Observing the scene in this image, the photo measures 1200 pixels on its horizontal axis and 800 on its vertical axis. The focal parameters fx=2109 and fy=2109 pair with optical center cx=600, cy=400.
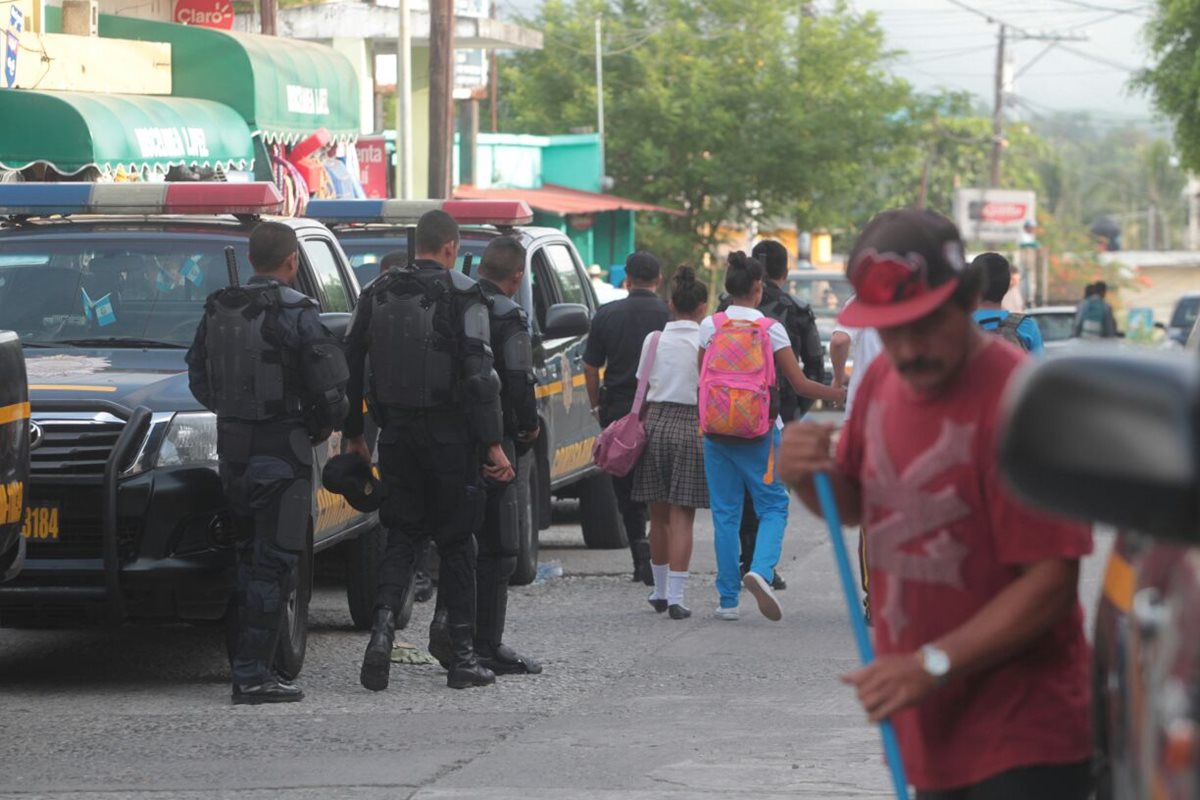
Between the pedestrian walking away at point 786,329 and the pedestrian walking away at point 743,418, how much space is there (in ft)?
2.62

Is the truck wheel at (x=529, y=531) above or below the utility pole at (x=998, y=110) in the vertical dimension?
below

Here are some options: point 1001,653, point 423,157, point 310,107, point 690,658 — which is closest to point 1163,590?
point 1001,653

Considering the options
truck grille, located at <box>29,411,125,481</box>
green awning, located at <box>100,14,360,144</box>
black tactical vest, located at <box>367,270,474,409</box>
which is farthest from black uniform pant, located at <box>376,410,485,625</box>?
green awning, located at <box>100,14,360,144</box>

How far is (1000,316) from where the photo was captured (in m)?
9.04

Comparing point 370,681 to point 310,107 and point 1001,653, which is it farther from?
point 310,107

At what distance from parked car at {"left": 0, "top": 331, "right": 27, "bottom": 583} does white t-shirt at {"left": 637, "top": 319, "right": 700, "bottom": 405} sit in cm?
429

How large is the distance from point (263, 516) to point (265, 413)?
0.40 m

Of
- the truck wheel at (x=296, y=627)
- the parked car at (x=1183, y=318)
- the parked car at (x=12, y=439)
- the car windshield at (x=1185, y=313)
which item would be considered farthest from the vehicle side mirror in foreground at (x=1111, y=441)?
the car windshield at (x=1185, y=313)

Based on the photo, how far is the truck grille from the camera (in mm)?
8203

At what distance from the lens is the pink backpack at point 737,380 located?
33.8ft

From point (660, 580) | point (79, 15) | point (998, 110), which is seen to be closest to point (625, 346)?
point (660, 580)

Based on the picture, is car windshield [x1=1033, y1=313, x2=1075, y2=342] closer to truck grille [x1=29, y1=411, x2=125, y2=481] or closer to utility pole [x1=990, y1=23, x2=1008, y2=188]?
truck grille [x1=29, y1=411, x2=125, y2=481]

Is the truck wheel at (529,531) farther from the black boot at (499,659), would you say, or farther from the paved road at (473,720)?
the black boot at (499,659)

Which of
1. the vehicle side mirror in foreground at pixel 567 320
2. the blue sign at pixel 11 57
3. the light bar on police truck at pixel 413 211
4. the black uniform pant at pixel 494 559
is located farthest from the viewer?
the blue sign at pixel 11 57
